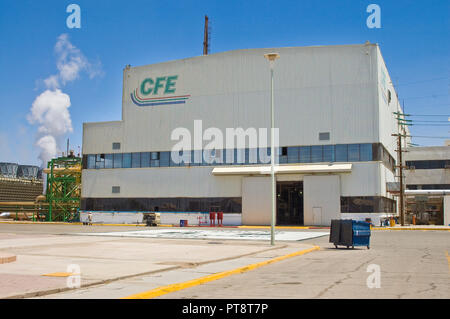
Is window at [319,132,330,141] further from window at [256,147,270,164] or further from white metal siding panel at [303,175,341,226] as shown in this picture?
window at [256,147,270,164]

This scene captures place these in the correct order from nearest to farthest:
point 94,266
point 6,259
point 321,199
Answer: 1. point 94,266
2. point 6,259
3. point 321,199

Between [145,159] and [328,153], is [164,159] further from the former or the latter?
[328,153]

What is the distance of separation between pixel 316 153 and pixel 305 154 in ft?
3.51

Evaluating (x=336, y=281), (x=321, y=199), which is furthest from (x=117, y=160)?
(x=336, y=281)

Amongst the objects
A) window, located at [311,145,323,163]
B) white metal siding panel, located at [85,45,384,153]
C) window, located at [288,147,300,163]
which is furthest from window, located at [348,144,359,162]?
window, located at [288,147,300,163]

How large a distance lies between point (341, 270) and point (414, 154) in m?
68.6

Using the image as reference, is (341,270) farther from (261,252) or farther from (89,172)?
(89,172)

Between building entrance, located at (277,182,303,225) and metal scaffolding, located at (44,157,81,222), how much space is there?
27123 millimetres

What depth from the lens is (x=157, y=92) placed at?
177ft

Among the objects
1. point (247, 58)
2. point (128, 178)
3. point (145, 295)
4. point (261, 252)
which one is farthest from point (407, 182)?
point (145, 295)

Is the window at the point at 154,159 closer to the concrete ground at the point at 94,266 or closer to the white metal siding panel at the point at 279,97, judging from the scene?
the white metal siding panel at the point at 279,97

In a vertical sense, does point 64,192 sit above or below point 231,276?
above

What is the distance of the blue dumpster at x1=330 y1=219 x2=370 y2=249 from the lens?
809 inches

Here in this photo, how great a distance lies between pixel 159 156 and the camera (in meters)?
53.1
